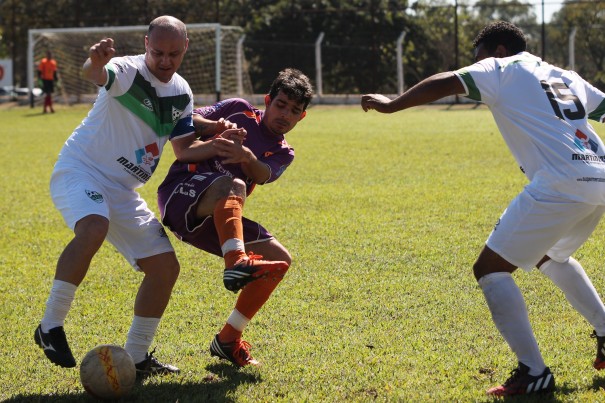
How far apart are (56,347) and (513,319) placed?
2.29m

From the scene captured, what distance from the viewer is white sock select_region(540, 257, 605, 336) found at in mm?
5059

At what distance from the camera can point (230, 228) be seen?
4.91 metres

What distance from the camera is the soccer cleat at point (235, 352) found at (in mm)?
5293

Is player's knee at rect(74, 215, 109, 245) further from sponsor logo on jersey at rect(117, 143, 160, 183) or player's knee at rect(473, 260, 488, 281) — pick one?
player's knee at rect(473, 260, 488, 281)

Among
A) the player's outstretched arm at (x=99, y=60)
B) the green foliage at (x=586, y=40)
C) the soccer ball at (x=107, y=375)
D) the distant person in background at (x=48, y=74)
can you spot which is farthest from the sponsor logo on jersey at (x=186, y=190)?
the green foliage at (x=586, y=40)

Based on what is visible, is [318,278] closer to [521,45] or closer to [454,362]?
[454,362]

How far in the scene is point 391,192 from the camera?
482 inches

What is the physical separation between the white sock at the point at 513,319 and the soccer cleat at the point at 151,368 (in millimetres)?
1839

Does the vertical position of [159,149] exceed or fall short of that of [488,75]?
it falls short

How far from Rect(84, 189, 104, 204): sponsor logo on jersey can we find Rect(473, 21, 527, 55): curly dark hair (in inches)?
88.0

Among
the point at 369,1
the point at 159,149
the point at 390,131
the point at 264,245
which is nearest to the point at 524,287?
the point at 264,245

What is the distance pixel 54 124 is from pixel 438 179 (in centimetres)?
1521

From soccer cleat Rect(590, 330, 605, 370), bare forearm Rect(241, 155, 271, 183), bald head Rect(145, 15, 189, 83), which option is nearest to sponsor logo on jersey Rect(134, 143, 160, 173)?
bald head Rect(145, 15, 189, 83)

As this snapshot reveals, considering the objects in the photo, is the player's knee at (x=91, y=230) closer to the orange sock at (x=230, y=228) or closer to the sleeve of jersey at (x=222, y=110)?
the orange sock at (x=230, y=228)
